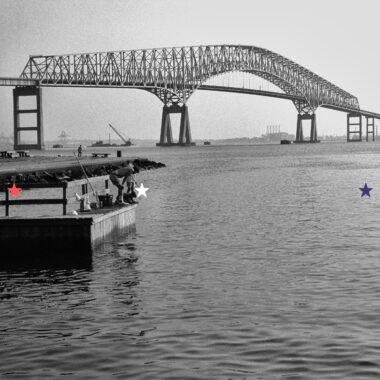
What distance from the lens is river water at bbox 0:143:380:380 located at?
10.5 meters

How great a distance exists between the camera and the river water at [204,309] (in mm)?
10539

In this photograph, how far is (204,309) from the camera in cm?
1349

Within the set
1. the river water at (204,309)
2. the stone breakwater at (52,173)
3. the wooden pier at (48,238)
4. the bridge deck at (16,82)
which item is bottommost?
the river water at (204,309)

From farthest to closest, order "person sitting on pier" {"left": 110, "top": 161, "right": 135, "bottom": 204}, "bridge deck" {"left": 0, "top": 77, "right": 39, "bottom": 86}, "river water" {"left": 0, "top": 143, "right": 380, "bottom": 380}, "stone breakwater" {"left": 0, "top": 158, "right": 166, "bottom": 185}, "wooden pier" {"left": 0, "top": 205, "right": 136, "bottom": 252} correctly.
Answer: "bridge deck" {"left": 0, "top": 77, "right": 39, "bottom": 86} → "stone breakwater" {"left": 0, "top": 158, "right": 166, "bottom": 185} → "person sitting on pier" {"left": 110, "top": 161, "right": 135, "bottom": 204} → "wooden pier" {"left": 0, "top": 205, "right": 136, "bottom": 252} → "river water" {"left": 0, "top": 143, "right": 380, "bottom": 380}

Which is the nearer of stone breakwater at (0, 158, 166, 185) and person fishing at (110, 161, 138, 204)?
person fishing at (110, 161, 138, 204)

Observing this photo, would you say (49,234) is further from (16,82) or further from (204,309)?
(16,82)

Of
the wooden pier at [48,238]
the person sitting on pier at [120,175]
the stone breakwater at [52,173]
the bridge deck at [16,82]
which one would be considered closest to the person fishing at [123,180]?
the person sitting on pier at [120,175]

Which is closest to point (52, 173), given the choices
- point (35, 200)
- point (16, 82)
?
point (35, 200)

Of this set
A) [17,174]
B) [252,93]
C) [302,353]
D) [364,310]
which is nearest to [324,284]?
[364,310]

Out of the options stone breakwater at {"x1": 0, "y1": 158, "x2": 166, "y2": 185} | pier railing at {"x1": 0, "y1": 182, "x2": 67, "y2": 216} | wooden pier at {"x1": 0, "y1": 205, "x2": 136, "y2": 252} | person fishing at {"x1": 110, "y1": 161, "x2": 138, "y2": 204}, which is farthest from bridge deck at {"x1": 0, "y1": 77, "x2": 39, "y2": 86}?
wooden pier at {"x1": 0, "y1": 205, "x2": 136, "y2": 252}

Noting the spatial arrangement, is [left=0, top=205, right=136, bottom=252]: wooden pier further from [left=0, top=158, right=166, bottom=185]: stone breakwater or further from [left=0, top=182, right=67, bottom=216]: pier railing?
[left=0, top=158, right=166, bottom=185]: stone breakwater

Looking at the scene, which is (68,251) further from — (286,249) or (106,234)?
(286,249)

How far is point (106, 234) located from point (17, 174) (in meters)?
23.2

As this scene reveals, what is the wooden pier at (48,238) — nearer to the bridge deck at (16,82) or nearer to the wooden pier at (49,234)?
the wooden pier at (49,234)
